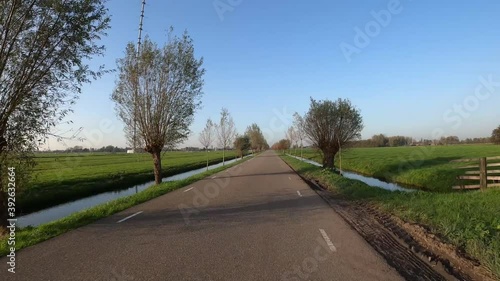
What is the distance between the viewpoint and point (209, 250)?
6.57 metres

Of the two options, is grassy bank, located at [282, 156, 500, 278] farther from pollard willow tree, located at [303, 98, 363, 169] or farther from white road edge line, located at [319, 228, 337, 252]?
pollard willow tree, located at [303, 98, 363, 169]

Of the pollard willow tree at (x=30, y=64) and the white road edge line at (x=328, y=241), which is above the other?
the pollard willow tree at (x=30, y=64)

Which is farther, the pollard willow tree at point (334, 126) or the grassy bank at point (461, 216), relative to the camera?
the pollard willow tree at point (334, 126)

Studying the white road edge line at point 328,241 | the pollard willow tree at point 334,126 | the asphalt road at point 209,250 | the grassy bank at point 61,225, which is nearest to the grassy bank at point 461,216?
the asphalt road at point 209,250

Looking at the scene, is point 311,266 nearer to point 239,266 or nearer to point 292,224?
point 239,266

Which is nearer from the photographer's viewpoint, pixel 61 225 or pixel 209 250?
pixel 209 250

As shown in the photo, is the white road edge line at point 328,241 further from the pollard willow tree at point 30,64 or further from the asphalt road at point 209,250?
the pollard willow tree at point 30,64

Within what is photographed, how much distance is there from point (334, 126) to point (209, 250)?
31.2 m

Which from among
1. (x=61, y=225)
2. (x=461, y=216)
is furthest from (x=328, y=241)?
(x=61, y=225)

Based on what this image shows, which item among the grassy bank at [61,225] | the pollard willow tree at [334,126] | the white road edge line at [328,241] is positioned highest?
the pollard willow tree at [334,126]

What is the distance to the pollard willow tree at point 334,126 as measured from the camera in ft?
117

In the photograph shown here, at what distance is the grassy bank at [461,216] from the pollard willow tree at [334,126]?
2108 centimetres

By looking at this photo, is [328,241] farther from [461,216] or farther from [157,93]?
[157,93]

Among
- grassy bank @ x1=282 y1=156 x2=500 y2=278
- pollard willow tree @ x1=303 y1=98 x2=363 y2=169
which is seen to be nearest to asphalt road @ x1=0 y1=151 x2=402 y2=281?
grassy bank @ x1=282 y1=156 x2=500 y2=278
